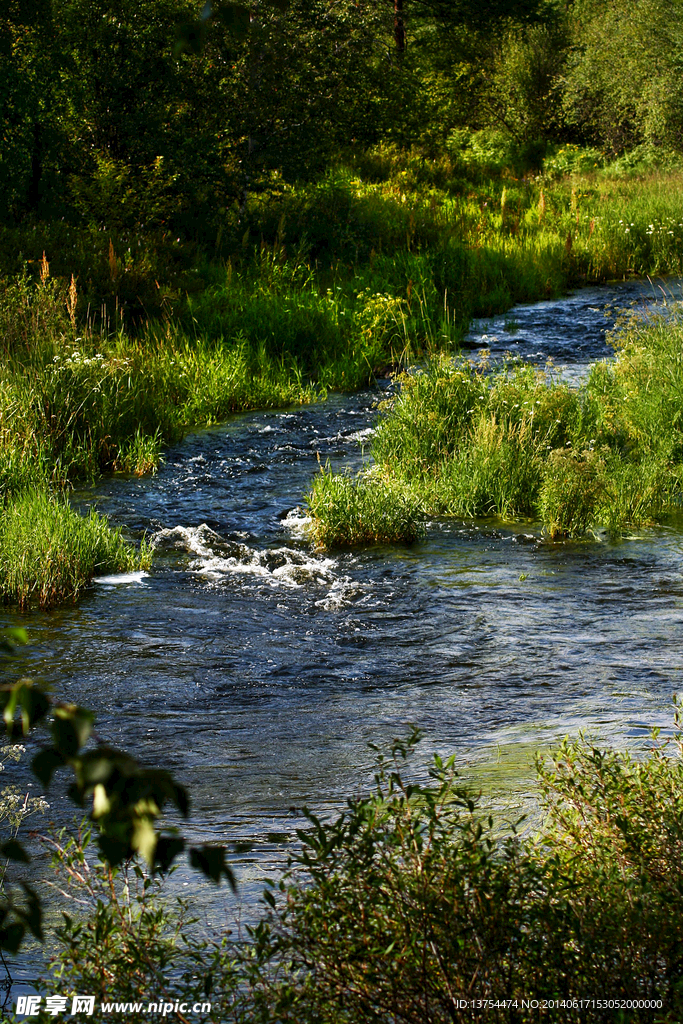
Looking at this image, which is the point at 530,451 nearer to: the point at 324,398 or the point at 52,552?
the point at 324,398

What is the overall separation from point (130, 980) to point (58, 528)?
15.3ft

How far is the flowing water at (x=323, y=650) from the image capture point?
4199 millimetres

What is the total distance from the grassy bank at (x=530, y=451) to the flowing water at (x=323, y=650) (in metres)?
0.27

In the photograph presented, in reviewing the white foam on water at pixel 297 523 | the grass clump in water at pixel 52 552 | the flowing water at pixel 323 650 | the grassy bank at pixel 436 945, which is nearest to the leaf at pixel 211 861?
the grassy bank at pixel 436 945

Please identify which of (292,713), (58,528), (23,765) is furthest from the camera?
(58,528)

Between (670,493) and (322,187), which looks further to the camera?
(322,187)

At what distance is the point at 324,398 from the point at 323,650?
6252 mm

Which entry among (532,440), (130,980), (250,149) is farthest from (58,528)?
(250,149)

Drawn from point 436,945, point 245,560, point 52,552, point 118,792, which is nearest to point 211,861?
point 118,792

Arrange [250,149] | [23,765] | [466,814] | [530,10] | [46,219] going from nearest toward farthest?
[466,814], [23,765], [46,219], [250,149], [530,10]

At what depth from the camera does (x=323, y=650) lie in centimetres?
564

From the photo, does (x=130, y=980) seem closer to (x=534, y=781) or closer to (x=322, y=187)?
(x=534, y=781)

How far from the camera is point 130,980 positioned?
2357 millimetres

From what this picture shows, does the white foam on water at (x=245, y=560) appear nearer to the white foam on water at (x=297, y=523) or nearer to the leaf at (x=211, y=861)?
the white foam on water at (x=297, y=523)
